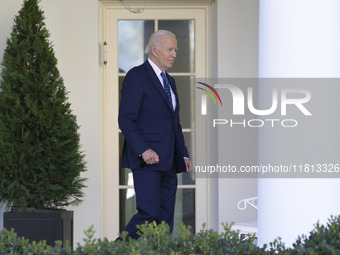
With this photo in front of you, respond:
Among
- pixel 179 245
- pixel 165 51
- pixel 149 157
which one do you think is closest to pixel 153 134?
pixel 149 157

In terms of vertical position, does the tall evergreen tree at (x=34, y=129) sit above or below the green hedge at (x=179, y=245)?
above

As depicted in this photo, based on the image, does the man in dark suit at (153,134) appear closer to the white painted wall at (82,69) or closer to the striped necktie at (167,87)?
the striped necktie at (167,87)

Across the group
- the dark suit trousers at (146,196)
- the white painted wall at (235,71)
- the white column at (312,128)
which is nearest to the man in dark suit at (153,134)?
the dark suit trousers at (146,196)

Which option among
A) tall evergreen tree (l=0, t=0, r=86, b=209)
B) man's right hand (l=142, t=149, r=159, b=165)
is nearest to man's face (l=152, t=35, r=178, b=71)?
man's right hand (l=142, t=149, r=159, b=165)

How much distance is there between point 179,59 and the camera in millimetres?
5816

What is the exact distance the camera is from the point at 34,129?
16.1 feet

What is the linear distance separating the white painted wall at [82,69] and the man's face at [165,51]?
4.47ft

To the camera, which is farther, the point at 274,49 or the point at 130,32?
the point at 130,32

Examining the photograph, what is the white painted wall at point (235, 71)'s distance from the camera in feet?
18.4

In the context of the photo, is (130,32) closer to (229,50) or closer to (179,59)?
(179,59)

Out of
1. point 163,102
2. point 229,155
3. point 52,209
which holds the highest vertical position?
point 163,102

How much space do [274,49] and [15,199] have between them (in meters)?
2.47

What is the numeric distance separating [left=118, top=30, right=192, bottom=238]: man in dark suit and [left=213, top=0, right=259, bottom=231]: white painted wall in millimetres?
1294

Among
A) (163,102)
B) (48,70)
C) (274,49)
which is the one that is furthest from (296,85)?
(48,70)
